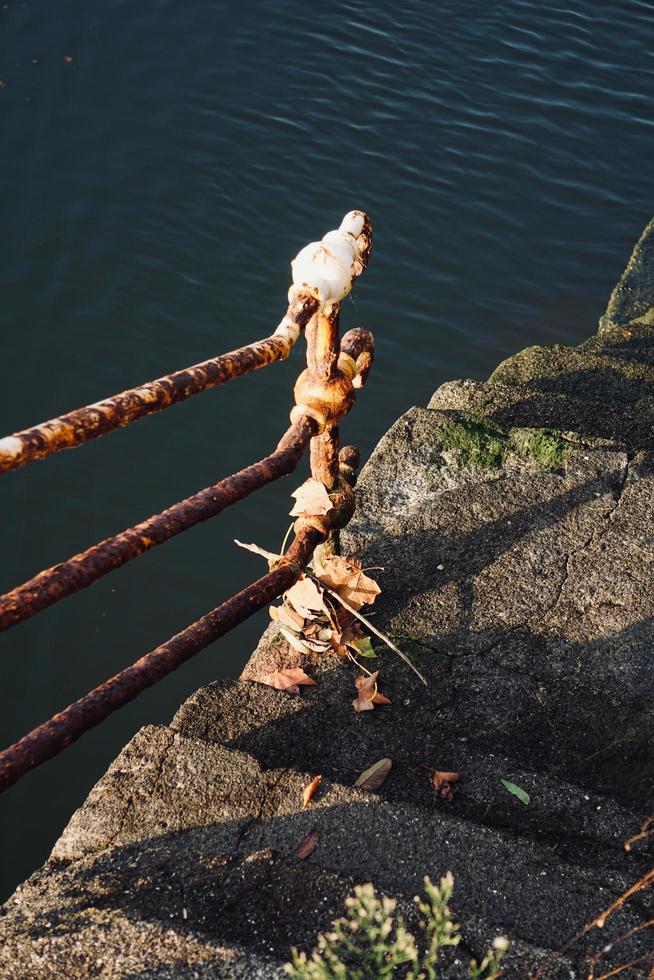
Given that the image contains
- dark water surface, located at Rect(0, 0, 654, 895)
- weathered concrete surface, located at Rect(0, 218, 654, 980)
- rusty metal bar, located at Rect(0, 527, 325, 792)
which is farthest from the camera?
dark water surface, located at Rect(0, 0, 654, 895)

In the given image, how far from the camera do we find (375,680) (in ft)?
9.18

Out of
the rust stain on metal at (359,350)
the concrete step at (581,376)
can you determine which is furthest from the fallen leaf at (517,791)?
the concrete step at (581,376)

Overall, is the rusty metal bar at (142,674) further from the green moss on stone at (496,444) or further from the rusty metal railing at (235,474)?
the green moss on stone at (496,444)

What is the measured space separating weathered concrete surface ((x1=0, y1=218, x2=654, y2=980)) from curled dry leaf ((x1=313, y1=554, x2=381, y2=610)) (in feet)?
0.52

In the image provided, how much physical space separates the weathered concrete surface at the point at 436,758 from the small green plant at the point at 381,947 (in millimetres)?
72

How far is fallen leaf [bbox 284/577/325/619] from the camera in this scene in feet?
9.46

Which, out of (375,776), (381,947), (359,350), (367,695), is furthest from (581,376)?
(381,947)

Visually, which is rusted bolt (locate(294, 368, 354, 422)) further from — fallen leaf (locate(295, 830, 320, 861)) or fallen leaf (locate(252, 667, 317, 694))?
fallen leaf (locate(295, 830, 320, 861))

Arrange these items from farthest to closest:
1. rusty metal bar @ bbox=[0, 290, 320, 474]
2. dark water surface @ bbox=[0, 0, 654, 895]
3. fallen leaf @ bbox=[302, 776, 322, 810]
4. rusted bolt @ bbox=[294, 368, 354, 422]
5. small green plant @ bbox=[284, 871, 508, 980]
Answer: dark water surface @ bbox=[0, 0, 654, 895] → rusted bolt @ bbox=[294, 368, 354, 422] → fallen leaf @ bbox=[302, 776, 322, 810] → rusty metal bar @ bbox=[0, 290, 320, 474] → small green plant @ bbox=[284, 871, 508, 980]

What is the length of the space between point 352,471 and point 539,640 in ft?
2.64

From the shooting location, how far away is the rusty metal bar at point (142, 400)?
5.79ft

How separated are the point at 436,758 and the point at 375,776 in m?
0.21

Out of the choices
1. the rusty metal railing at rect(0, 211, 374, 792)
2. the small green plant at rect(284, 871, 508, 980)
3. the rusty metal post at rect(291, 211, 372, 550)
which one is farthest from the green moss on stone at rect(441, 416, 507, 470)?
the small green plant at rect(284, 871, 508, 980)

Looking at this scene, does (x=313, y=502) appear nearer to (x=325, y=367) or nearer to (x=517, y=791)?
(x=325, y=367)
